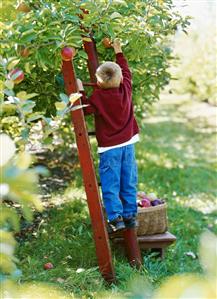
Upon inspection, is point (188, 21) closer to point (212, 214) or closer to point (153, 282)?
point (153, 282)

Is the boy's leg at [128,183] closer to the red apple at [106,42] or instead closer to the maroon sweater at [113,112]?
the maroon sweater at [113,112]

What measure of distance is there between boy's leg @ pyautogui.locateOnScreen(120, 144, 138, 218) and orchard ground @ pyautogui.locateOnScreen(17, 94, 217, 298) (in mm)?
391

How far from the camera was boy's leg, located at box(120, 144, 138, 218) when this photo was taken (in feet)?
12.9

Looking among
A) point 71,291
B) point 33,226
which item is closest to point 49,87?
point 33,226

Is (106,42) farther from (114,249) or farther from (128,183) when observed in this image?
(114,249)

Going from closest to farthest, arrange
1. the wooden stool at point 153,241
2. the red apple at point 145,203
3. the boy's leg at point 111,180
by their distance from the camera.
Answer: the boy's leg at point 111,180 < the wooden stool at point 153,241 < the red apple at point 145,203

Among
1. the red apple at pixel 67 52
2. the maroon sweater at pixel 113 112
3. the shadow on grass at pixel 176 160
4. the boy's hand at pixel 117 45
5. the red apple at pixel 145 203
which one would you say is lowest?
the shadow on grass at pixel 176 160

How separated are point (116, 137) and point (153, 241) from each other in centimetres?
97

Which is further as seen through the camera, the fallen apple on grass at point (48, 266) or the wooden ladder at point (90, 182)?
the fallen apple on grass at point (48, 266)

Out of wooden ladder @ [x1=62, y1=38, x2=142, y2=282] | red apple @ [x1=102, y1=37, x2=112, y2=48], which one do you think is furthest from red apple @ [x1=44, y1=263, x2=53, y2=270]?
red apple @ [x1=102, y1=37, x2=112, y2=48]

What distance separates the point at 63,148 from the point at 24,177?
22.2ft

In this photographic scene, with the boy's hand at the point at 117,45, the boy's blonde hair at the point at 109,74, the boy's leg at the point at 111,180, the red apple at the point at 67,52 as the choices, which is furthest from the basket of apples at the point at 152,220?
the red apple at the point at 67,52

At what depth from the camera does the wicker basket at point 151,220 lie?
4.38 m

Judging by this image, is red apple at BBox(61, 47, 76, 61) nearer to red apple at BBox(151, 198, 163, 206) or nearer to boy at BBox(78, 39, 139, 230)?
boy at BBox(78, 39, 139, 230)
